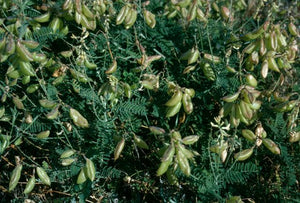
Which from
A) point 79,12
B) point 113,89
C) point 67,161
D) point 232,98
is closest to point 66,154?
point 67,161

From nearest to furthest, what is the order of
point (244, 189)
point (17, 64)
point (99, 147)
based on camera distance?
1. point (17, 64)
2. point (99, 147)
3. point (244, 189)

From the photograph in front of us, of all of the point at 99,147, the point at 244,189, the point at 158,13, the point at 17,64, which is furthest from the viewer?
the point at 158,13

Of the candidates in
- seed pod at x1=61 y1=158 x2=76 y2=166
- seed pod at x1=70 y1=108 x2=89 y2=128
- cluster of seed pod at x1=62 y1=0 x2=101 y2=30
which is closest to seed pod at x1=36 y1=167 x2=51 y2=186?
seed pod at x1=61 y1=158 x2=76 y2=166

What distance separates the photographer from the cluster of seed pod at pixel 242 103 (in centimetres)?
179

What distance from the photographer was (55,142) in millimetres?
2365

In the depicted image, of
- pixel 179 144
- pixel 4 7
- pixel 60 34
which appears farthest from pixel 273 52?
pixel 4 7

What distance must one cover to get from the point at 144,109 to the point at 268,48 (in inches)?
26.3

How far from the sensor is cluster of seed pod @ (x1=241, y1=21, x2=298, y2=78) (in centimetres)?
198

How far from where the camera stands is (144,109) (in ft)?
7.27

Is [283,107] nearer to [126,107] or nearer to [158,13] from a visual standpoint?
[126,107]

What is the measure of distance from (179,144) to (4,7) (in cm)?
138

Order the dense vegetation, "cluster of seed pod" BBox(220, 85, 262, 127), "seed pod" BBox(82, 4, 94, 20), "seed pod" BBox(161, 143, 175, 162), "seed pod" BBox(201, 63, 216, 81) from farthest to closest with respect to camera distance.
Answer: "seed pod" BBox(201, 63, 216, 81) < "seed pod" BBox(82, 4, 94, 20) < the dense vegetation < "cluster of seed pod" BBox(220, 85, 262, 127) < "seed pod" BBox(161, 143, 175, 162)

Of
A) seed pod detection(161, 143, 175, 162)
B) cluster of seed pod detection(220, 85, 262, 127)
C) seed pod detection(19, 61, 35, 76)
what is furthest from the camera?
seed pod detection(19, 61, 35, 76)

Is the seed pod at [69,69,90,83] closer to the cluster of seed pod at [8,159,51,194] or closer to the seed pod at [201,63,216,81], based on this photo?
the cluster of seed pod at [8,159,51,194]
